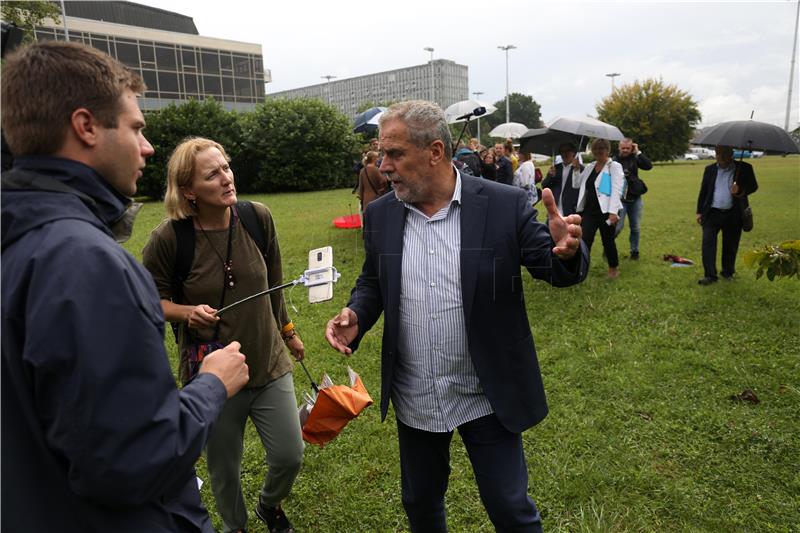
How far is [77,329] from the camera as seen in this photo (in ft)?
3.81

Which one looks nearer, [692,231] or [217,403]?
[217,403]

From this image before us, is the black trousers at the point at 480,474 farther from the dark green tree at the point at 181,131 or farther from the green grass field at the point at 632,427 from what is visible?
the dark green tree at the point at 181,131

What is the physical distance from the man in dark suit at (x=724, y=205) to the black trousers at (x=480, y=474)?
6.63 meters

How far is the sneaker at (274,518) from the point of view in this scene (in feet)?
10.6

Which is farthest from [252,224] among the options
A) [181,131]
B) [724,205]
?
[181,131]

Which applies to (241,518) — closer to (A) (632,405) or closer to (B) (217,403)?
(B) (217,403)

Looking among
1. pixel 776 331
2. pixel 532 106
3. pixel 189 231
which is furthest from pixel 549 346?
pixel 532 106

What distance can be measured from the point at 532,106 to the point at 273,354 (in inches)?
4470

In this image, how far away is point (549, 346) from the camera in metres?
5.86

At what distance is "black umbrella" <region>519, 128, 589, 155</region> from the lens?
955 centimetres

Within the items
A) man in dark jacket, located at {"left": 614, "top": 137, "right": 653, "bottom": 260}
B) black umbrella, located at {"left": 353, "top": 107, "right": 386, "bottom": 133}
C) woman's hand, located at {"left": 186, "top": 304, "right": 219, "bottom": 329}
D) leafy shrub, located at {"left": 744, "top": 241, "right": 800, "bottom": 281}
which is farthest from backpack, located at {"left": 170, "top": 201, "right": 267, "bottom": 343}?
black umbrella, located at {"left": 353, "top": 107, "right": 386, "bottom": 133}

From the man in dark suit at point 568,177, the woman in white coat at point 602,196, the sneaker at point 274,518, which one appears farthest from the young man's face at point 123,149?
the man in dark suit at point 568,177

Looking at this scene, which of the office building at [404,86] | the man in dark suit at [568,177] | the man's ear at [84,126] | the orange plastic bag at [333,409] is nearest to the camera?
the man's ear at [84,126]

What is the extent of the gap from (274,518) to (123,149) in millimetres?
2491
